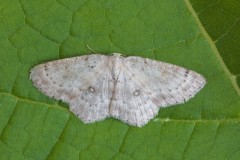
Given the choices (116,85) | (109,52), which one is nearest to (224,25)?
(109,52)

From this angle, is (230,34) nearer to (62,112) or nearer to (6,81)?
(62,112)

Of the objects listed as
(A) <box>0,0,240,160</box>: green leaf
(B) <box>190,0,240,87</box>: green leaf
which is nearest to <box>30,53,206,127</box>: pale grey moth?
(A) <box>0,0,240,160</box>: green leaf

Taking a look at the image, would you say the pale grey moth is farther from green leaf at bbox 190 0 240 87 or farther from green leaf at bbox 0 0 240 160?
green leaf at bbox 190 0 240 87

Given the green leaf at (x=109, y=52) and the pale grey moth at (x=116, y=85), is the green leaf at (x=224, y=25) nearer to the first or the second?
the green leaf at (x=109, y=52)

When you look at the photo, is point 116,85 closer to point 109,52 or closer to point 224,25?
point 109,52

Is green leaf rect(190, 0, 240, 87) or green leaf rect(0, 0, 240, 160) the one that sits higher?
green leaf rect(190, 0, 240, 87)

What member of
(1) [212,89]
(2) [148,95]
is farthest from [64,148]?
(1) [212,89]
